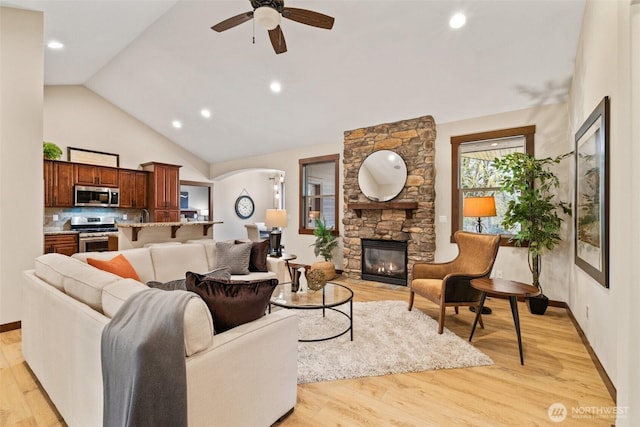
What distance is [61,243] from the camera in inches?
203

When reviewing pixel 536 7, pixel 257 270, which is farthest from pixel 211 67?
pixel 536 7

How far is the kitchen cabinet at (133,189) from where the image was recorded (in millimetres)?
6325

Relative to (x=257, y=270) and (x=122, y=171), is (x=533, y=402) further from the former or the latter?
(x=122, y=171)

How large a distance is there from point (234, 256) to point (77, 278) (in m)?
2.05

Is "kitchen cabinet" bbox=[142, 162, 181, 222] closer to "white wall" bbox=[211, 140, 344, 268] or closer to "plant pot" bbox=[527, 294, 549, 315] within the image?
"white wall" bbox=[211, 140, 344, 268]

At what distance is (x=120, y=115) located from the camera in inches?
258


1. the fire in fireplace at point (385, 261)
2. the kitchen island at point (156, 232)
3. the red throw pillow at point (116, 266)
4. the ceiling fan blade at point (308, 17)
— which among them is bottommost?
the fire in fireplace at point (385, 261)

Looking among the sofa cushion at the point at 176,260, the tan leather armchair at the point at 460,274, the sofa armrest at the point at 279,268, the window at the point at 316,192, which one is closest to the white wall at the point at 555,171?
the tan leather armchair at the point at 460,274

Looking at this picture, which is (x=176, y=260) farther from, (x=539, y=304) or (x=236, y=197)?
(x=236, y=197)

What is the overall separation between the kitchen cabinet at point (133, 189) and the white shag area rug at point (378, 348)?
5167 mm

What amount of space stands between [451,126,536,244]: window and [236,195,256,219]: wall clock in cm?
677

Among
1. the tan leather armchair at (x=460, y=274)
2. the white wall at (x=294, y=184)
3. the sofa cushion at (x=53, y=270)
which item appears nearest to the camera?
the sofa cushion at (x=53, y=270)

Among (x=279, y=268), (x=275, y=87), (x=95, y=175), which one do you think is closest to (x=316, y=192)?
(x=275, y=87)

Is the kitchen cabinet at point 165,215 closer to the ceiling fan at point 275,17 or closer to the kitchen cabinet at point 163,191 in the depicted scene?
the kitchen cabinet at point 163,191
